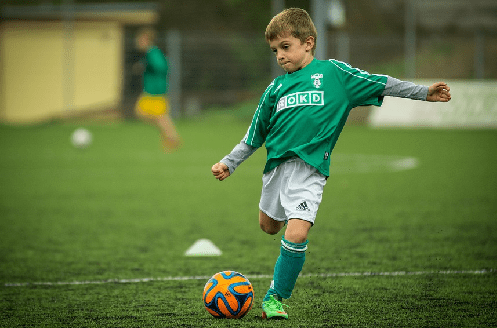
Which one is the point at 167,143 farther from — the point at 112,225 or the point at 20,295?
the point at 20,295

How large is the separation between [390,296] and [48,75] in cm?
2605

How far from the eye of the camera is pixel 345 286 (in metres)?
4.71

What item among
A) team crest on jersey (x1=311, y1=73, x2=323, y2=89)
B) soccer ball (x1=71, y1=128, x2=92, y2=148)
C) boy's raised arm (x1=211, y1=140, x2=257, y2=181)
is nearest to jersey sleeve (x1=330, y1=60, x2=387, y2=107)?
team crest on jersey (x1=311, y1=73, x2=323, y2=89)

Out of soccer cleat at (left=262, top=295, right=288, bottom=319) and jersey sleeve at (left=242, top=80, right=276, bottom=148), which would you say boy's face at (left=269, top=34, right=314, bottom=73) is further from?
soccer cleat at (left=262, top=295, right=288, bottom=319)

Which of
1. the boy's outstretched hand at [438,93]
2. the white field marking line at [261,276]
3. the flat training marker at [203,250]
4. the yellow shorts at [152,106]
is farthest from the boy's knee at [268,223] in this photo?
the yellow shorts at [152,106]

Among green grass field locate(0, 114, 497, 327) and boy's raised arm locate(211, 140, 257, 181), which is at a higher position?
boy's raised arm locate(211, 140, 257, 181)

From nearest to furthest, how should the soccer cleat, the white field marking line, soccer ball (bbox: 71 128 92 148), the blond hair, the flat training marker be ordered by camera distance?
the soccer cleat
the blond hair
the white field marking line
the flat training marker
soccer ball (bbox: 71 128 92 148)

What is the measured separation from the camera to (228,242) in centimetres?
632

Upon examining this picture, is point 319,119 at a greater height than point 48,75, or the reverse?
point 319,119

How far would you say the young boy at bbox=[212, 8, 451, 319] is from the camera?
13.1ft

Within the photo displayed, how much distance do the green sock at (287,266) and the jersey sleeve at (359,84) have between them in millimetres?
880

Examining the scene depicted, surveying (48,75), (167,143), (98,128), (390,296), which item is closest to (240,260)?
(390,296)

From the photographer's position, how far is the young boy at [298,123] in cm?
400

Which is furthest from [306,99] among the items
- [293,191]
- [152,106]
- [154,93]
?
[154,93]
